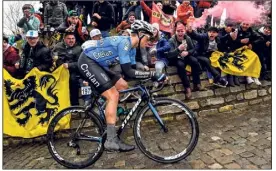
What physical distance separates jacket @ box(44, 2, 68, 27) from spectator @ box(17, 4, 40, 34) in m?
0.38

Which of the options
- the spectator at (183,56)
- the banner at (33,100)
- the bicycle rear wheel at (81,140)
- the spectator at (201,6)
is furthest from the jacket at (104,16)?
the bicycle rear wheel at (81,140)

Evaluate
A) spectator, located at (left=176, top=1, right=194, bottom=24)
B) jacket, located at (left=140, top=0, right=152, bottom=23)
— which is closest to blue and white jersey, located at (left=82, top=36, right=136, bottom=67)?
spectator, located at (left=176, top=1, right=194, bottom=24)

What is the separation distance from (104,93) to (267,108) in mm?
4854

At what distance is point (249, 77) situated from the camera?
8422 mm

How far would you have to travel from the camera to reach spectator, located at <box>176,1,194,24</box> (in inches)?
367

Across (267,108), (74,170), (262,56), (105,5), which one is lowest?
(74,170)

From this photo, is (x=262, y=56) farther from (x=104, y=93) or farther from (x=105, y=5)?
(x=104, y=93)

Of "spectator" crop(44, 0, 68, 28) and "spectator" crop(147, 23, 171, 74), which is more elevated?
"spectator" crop(44, 0, 68, 28)

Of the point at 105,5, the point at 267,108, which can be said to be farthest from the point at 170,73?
the point at 105,5

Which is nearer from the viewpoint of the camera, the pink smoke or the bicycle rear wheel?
the bicycle rear wheel

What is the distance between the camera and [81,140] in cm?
555

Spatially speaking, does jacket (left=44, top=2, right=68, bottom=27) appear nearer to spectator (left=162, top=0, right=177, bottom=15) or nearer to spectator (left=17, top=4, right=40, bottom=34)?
spectator (left=17, top=4, right=40, bottom=34)

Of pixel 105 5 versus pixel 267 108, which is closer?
pixel 267 108

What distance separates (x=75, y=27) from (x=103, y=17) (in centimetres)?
120
